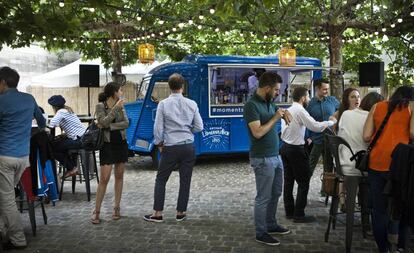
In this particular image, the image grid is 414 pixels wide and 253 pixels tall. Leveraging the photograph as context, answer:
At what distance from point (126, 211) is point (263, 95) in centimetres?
282

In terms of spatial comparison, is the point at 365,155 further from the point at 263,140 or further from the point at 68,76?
the point at 68,76

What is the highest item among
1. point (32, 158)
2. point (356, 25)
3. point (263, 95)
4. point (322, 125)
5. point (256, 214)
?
point (356, 25)

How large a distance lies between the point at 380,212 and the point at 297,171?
1546mm

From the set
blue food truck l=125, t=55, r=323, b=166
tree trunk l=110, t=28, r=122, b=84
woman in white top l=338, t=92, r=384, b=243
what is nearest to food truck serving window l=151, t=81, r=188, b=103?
blue food truck l=125, t=55, r=323, b=166

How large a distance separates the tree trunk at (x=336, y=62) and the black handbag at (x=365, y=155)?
7658 mm

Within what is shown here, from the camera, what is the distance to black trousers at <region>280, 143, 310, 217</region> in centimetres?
548

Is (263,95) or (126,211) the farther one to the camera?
(126,211)

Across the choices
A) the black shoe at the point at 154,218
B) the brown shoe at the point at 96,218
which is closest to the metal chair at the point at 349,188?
the black shoe at the point at 154,218

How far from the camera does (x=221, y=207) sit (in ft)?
21.4

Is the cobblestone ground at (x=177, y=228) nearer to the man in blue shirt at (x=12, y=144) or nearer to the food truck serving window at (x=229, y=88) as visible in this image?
the man in blue shirt at (x=12, y=144)

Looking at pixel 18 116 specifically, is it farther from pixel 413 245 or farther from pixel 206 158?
pixel 206 158

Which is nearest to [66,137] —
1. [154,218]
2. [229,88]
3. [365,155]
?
[154,218]

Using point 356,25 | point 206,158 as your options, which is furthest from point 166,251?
point 356,25

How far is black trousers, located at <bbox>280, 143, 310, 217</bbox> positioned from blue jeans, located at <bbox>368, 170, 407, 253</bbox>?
1.42 m
